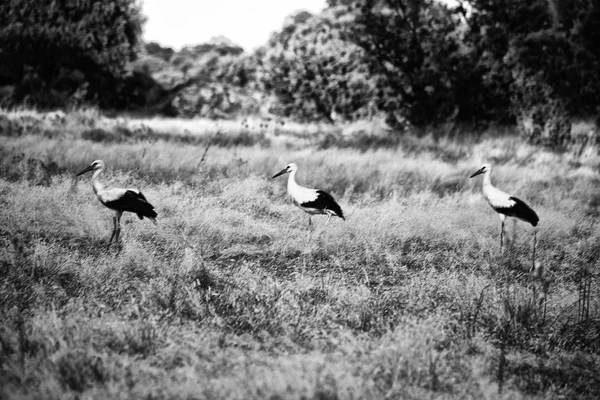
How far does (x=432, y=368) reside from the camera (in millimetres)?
3590

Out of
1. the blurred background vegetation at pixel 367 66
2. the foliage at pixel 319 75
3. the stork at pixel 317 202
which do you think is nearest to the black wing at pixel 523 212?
the stork at pixel 317 202

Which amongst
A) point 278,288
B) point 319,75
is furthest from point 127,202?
point 319,75

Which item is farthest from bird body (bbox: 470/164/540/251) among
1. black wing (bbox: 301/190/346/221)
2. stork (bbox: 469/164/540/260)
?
black wing (bbox: 301/190/346/221)

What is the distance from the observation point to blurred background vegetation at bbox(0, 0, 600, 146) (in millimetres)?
14172

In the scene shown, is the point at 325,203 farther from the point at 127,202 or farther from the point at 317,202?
the point at 127,202

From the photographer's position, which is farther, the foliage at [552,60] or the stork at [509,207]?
the foliage at [552,60]

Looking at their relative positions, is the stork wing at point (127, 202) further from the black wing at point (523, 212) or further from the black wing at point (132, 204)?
the black wing at point (523, 212)

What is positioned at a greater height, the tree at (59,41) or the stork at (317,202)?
the tree at (59,41)

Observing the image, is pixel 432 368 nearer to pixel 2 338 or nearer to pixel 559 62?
pixel 2 338

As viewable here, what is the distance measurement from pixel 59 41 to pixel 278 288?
19470 mm

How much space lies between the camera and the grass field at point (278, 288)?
3486mm

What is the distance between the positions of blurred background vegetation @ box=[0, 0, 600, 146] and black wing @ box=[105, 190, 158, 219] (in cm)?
1258

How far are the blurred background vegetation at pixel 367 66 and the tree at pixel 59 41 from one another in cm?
5

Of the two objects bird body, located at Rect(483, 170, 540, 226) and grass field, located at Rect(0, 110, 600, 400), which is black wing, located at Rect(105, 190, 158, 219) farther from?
bird body, located at Rect(483, 170, 540, 226)
